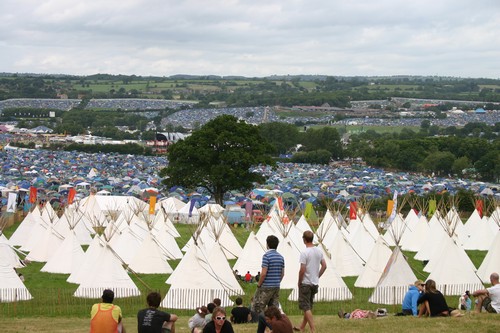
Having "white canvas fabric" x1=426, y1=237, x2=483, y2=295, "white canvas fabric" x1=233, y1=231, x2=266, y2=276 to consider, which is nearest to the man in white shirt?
"white canvas fabric" x1=426, y1=237, x2=483, y2=295

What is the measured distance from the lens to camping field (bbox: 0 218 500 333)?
57.1 feet

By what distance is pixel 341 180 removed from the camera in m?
101

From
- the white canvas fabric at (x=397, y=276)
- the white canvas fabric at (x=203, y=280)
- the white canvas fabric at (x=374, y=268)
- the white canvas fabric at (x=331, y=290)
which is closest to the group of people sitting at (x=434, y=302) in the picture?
the white canvas fabric at (x=397, y=276)

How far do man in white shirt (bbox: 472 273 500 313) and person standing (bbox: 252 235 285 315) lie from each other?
14.5ft

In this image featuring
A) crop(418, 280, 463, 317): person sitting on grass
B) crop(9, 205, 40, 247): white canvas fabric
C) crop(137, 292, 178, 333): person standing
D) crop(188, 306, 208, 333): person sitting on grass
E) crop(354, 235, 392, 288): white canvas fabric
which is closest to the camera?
crop(137, 292, 178, 333): person standing

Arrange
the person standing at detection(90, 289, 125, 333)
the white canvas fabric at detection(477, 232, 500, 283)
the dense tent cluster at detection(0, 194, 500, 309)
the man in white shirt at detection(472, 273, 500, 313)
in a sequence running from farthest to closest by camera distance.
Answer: the white canvas fabric at detection(477, 232, 500, 283)
the dense tent cluster at detection(0, 194, 500, 309)
the man in white shirt at detection(472, 273, 500, 313)
the person standing at detection(90, 289, 125, 333)

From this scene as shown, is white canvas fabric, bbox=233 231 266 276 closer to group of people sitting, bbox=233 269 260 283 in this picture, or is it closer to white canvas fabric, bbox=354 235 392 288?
Result: group of people sitting, bbox=233 269 260 283

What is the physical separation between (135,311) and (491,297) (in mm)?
10083

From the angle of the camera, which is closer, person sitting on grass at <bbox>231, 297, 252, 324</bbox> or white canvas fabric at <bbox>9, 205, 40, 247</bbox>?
person sitting on grass at <bbox>231, 297, 252, 324</bbox>

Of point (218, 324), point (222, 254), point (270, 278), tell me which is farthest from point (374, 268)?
point (218, 324)

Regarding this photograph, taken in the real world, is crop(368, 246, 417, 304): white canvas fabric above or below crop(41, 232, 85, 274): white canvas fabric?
above

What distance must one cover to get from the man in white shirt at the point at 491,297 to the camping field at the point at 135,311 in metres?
0.60

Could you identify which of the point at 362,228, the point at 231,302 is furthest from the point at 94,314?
the point at 362,228

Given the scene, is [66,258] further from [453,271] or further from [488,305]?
[488,305]
